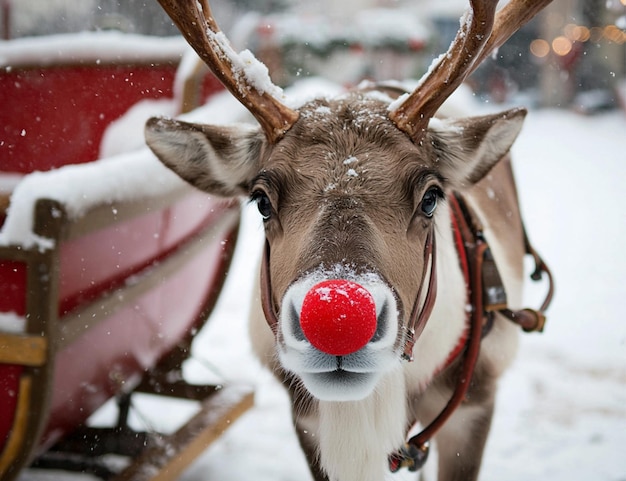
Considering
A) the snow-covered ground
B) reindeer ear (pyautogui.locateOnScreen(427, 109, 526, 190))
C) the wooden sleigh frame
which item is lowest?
the snow-covered ground

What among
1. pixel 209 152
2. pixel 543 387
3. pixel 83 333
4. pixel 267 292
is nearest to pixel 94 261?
pixel 83 333

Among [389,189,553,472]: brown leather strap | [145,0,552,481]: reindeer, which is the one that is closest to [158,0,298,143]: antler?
[145,0,552,481]: reindeer

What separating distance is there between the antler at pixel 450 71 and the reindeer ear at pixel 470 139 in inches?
5.0

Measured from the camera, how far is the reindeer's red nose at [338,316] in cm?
144

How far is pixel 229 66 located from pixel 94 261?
1.02 meters

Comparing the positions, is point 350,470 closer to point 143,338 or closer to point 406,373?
point 406,373

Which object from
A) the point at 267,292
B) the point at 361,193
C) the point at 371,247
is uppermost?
the point at 361,193

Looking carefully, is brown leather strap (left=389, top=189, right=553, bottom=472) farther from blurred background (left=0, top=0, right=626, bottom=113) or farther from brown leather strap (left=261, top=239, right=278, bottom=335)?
blurred background (left=0, top=0, right=626, bottom=113)

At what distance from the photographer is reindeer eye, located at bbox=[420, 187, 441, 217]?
1859 millimetres

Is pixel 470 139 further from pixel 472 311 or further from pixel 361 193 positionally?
pixel 472 311

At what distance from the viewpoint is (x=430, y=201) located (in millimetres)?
1876

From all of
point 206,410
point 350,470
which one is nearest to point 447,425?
point 350,470

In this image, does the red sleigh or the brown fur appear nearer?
the brown fur

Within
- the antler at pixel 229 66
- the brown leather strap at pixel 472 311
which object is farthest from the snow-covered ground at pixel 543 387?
the brown leather strap at pixel 472 311
